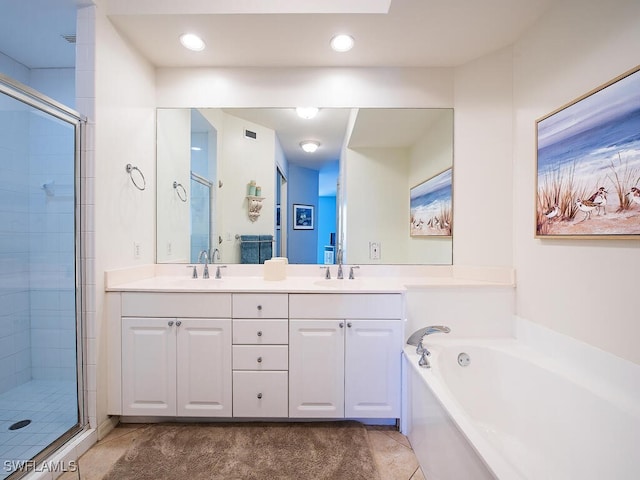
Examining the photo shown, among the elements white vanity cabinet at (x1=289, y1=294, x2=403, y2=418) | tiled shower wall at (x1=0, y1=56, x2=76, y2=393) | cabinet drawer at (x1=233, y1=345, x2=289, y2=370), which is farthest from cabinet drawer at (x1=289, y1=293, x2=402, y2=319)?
tiled shower wall at (x1=0, y1=56, x2=76, y2=393)

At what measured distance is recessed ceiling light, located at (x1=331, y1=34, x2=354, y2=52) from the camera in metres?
1.76

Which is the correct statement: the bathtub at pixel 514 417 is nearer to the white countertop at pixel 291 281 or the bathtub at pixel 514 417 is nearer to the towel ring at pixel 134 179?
the white countertop at pixel 291 281

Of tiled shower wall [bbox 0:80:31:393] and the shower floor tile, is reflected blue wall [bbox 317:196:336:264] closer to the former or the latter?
the shower floor tile

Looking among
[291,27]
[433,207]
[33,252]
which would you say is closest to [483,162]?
[433,207]

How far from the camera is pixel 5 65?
2.03 m

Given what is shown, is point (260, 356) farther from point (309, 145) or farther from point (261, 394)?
point (309, 145)

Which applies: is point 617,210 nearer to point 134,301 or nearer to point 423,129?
point 423,129

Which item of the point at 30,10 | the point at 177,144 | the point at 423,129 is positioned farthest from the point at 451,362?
the point at 30,10

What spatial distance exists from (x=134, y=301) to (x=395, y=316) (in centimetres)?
154

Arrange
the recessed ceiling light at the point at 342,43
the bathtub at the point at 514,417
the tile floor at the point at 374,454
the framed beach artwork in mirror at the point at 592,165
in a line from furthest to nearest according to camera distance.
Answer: the recessed ceiling light at the point at 342,43, the tile floor at the point at 374,454, the framed beach artwork in mirror at the point at 592,165, the bathtub at the point at 514,417

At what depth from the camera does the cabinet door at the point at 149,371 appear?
1654 millimetres

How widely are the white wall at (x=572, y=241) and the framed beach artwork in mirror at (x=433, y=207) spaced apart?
38 centimetres

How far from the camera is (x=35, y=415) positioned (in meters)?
1.61

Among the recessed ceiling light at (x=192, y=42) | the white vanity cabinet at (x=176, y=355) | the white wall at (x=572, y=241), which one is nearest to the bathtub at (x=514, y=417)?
the white wall at (x=572, y=241)
